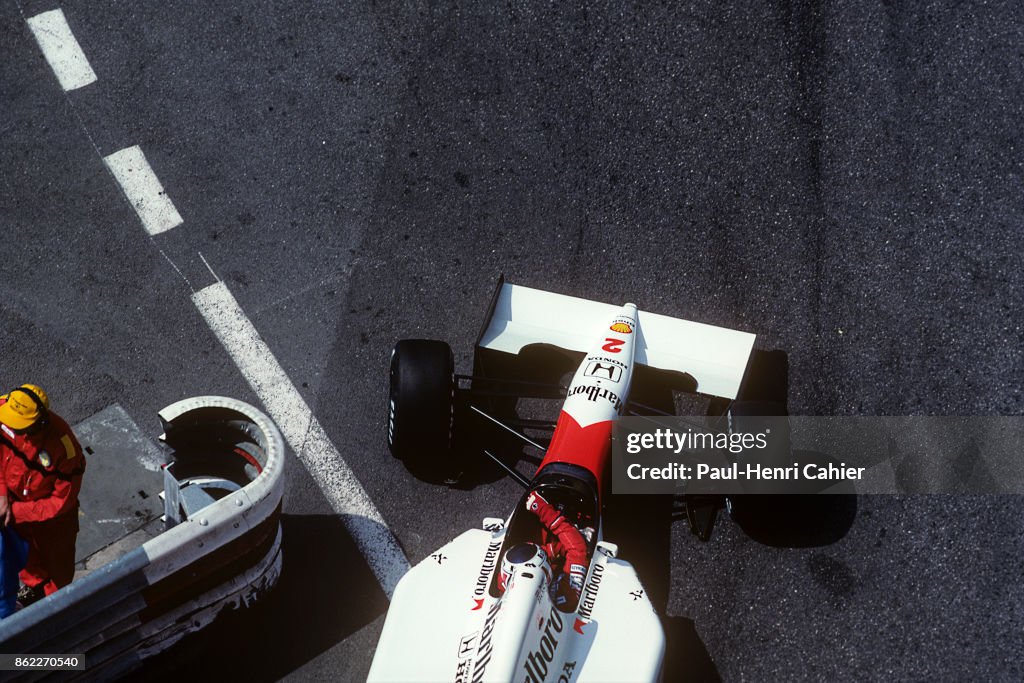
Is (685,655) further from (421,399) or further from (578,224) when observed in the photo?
(578,224)

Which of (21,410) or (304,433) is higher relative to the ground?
(21,410)

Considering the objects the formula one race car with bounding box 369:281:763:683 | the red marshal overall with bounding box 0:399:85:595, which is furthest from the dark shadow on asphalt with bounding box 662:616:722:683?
the red marshal overall with bounding box 0:399:85:595

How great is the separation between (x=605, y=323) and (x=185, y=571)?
9.62 feet

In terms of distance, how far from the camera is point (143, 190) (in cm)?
670

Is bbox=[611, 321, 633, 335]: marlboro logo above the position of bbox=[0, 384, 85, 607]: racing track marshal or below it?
above

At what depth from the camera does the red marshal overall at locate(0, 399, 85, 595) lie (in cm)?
486

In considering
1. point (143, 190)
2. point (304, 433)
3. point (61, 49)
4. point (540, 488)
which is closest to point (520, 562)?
point (540, 488)

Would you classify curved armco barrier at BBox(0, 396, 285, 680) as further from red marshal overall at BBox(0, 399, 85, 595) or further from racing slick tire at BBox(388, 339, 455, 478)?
racing slick tire at BBox(388, 339, 455, 478)

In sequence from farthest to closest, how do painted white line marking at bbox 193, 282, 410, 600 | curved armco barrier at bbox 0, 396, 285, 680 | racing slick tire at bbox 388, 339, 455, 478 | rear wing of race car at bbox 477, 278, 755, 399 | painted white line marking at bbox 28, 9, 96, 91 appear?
1. painted white line marking at bbox 28, 9, 96, 91
2. painted white line marking at bbox 193, 282, 410, 600
3. rear wing of race car at bbox 477, 278, 755, 399
4. racing slick tire at bbox 388, 339, 455, 478
5. curved armco barrier at bbox 0, 396, 285, 680

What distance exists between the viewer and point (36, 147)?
6.77m

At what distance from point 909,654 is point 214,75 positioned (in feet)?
21.3

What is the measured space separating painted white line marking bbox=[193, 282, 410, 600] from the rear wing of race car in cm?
135

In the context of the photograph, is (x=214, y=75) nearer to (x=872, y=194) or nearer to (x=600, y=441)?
(x=600, y=441)

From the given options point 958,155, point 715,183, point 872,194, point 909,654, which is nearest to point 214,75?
point 715,183
